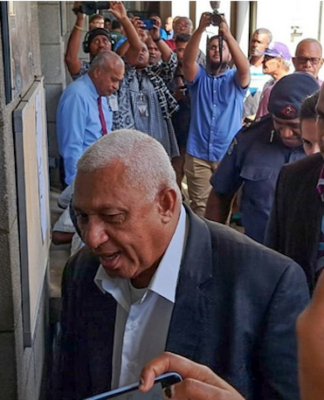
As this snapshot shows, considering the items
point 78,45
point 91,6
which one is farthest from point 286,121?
point 91,6

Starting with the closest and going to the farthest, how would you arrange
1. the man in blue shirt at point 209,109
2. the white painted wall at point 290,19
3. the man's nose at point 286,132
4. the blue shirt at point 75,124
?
the man's nose at point 286,132
the blue shirt at point 75,124
the man in blue shirt at point 209,109
the white painted wall at point 290,19

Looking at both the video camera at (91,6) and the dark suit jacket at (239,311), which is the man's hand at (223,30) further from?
the dark suit jacket at (239,311)

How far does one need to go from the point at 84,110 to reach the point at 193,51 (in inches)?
51.4

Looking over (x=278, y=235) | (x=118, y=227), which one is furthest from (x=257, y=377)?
(x=278, y=235)

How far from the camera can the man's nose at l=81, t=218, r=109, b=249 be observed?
1.59 meters

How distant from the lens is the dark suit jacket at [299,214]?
90.1 inches

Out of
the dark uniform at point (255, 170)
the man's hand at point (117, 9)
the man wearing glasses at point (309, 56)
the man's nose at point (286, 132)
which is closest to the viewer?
the man's nose at point (286, 132)

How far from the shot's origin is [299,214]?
2.35m

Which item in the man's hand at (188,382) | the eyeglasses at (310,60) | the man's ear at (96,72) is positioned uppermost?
the eyeglasses at (310,60)

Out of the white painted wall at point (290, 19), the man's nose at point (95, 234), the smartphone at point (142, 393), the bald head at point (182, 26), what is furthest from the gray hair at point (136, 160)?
the bald head at point (182, 26)

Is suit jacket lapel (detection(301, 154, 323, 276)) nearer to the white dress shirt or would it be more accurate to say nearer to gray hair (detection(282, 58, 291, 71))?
the white dress shirt

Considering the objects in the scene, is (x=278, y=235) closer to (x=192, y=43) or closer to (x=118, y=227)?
(x=118, y=227)

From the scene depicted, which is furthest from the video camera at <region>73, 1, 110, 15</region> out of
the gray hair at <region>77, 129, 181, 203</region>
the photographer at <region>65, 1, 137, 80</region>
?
the gray hair at <region>77, 129, 181, 203</region>

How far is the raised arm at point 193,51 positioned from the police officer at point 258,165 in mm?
2051
